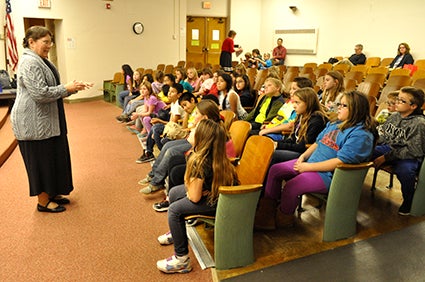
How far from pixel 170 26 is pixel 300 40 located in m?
3.74

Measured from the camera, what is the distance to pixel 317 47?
9.41 m

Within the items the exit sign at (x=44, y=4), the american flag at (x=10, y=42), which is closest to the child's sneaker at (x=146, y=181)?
the american flag at (x=10, y=42)

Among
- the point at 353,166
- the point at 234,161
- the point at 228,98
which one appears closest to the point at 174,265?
the point at 234,161

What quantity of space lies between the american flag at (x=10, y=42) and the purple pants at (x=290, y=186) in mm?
6857

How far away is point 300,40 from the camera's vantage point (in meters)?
9.88

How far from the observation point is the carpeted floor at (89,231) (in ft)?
6.93

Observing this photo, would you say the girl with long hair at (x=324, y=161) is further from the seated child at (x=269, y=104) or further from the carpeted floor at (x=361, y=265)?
the seated child at (x=269, y=104)

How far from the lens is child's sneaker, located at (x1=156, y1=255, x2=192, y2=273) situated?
207cm

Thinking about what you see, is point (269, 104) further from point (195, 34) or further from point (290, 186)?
point (195, 34)

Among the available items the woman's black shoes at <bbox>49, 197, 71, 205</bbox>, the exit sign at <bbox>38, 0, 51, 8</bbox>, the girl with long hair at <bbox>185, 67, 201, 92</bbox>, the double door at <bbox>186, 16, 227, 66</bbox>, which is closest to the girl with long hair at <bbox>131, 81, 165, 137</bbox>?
the girl with long hair at <bbox>185, 67, 201, 92</bbox>

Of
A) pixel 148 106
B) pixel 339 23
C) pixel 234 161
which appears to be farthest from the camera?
pixel 339 23

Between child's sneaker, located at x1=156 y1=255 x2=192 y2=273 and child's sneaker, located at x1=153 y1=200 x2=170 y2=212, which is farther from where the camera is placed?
child's sneaker, located at x1=153 y1=200 x2=170 y2=212

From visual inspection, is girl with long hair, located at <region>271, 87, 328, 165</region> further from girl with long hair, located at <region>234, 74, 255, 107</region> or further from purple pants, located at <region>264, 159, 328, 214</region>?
girl with long hair, located at <region>234, 74, 255, 107</region>

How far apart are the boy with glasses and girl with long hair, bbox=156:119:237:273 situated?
4.67 feet
